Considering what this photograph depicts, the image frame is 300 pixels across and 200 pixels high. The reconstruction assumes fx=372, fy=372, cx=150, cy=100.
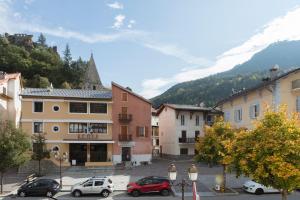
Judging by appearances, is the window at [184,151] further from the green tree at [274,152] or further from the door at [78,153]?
the green tree at [274,152]

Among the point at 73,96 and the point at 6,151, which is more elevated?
the point at 73,96

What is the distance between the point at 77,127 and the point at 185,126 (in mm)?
18480

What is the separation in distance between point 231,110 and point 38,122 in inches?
1022

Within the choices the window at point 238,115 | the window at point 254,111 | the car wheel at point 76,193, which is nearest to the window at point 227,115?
the window at point 238,115

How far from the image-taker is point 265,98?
39.2 m

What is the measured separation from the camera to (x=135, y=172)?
45.2 m

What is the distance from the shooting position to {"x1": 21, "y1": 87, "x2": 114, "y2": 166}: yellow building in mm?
50125

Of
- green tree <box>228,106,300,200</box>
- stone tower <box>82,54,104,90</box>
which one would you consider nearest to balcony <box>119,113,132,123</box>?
green tree <box>228,106,300,200</box>

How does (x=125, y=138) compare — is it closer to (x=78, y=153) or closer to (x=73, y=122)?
(x=78, y=153)

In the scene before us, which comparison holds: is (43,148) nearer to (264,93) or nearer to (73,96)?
(73,96)

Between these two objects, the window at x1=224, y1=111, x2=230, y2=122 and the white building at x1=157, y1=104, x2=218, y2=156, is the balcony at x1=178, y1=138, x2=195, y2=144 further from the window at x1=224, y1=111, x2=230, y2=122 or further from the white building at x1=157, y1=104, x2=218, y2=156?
the window at x1=224, y1=111, x2=230, y2=122

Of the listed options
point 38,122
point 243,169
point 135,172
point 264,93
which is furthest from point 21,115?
point 243,169

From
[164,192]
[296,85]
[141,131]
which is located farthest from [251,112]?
[141,131]

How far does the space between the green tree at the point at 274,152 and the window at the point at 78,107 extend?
117 ft
